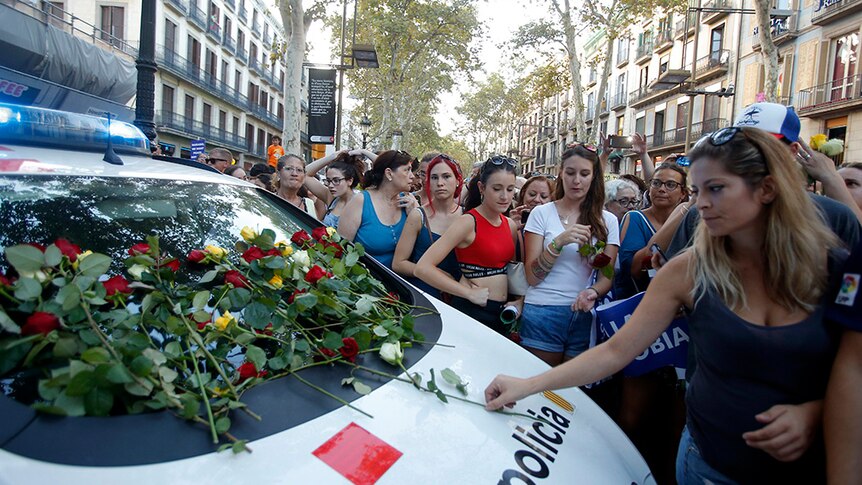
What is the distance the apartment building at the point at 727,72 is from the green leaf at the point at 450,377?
39.2 ft

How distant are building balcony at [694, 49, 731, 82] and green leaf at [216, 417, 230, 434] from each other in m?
28.2

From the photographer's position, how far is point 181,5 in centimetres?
2867

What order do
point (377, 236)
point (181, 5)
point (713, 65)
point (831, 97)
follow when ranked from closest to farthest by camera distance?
point (377, 236), point (831, 97), point (713, 65), point (181, 5)

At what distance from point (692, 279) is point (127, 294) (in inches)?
66.3

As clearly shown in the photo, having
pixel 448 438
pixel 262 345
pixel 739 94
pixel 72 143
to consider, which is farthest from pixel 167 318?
pixel 739 94

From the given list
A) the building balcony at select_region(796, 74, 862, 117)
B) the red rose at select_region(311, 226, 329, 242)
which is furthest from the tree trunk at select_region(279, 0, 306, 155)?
the building balcony at select_region(796, 74, 862, 117)

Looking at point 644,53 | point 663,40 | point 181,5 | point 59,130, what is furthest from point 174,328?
point 644,53

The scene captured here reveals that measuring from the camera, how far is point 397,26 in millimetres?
21312

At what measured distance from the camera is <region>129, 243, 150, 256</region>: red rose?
182 cm

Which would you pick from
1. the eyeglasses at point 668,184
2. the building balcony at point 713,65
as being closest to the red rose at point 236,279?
the eyeglasses at point 668,184

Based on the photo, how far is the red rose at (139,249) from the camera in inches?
71.6

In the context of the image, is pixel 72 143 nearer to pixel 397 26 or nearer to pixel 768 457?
pixel 768 457

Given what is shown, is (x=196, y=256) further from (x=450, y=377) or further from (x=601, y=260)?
(x=601, y=260)

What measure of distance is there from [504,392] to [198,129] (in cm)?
3385
